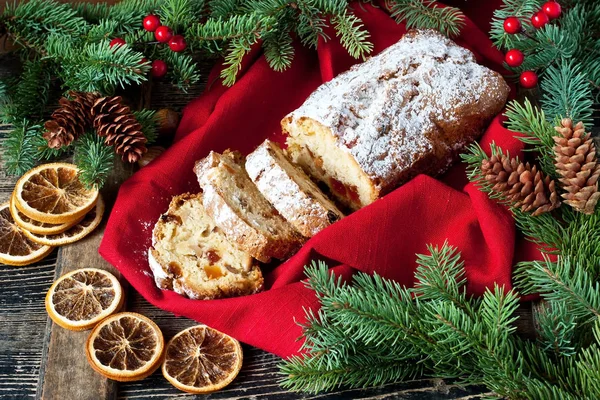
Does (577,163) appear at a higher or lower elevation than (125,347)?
higher

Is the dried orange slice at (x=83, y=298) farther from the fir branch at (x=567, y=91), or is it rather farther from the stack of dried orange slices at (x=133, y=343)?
the fir branch at (x=567, y=91)

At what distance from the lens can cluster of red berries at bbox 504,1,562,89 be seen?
2.90 m

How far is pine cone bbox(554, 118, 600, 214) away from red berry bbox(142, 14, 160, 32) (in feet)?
5.64

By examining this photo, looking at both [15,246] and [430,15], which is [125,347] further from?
[430,15]

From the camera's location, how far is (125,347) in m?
2.50

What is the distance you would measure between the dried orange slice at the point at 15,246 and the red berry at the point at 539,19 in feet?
7.17

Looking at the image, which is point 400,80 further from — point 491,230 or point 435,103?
point 491,230

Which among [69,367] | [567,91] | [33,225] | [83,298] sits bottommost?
[69,367]

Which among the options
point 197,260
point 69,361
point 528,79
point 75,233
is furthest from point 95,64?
point 528,79

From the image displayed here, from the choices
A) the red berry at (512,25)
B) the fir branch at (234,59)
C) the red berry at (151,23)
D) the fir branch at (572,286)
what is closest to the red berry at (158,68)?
the red berry at (151,23)

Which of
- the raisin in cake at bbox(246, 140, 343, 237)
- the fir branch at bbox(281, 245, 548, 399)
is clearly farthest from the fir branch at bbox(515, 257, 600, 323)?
the raisin in cake at bbox(246, 140, 343, 237)

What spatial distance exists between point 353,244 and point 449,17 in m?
1.17

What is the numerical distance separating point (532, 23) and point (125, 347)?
2066 millimetres

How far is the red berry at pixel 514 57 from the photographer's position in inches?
117
